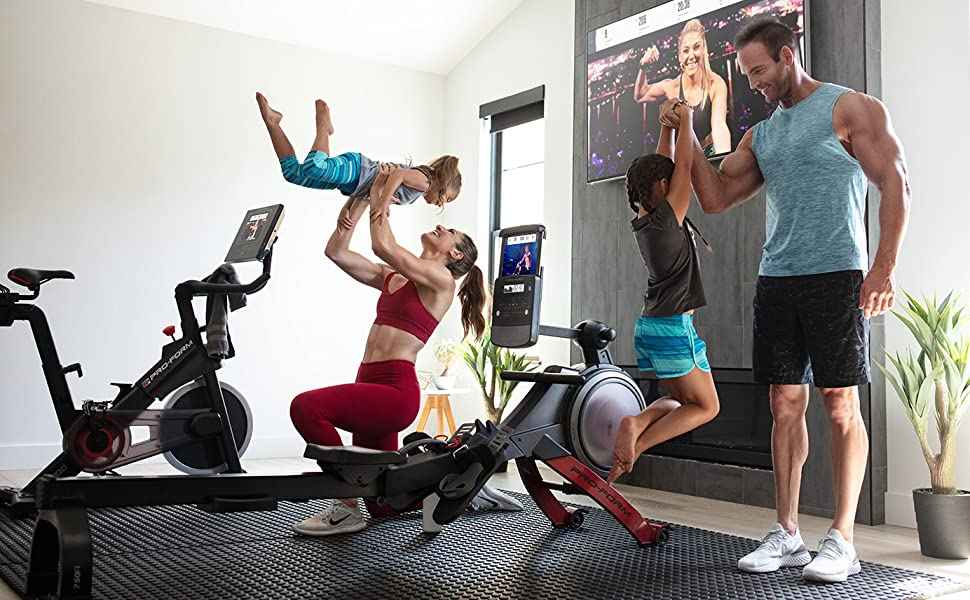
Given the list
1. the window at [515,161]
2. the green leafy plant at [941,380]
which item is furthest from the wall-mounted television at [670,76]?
the green leafy plant at [941,380]

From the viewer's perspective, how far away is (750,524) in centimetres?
359

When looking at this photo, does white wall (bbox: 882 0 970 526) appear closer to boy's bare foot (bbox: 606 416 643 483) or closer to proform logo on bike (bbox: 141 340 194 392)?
boy's bare foot (bbox: 606 416 643 483)

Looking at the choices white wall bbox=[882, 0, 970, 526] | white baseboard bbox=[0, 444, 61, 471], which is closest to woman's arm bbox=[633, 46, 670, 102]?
white wall bbox=[882, 0, 970, 526]

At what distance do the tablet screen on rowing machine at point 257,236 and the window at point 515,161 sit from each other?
105 inches

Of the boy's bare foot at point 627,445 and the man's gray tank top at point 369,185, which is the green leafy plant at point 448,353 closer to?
the man's gray tank top at point 369,185

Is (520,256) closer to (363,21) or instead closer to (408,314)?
(408,314)

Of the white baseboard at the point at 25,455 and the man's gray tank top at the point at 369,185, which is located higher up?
the man's gray tank top at the point at 369,185

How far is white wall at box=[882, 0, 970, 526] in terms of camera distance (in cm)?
360

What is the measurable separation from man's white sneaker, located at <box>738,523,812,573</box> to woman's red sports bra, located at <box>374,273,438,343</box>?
1.32m

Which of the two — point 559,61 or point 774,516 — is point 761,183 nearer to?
point 774,516

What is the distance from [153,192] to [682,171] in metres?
3.71

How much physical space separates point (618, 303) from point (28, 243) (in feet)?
10.7

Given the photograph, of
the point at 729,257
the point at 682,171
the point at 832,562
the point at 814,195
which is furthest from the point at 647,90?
the point at 832,562

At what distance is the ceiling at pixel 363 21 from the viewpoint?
5.66m
